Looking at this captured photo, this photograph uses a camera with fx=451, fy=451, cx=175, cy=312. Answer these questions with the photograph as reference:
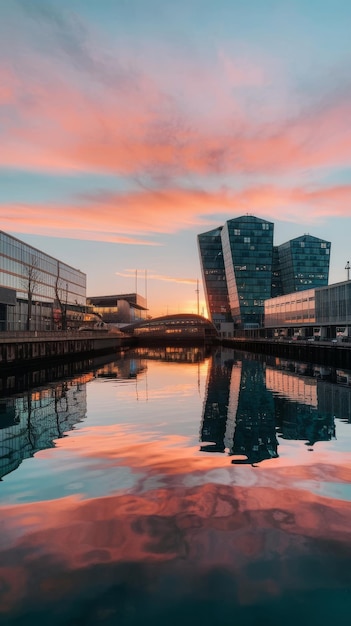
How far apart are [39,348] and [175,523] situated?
63.7 metres

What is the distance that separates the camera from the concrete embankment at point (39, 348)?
56.6 m

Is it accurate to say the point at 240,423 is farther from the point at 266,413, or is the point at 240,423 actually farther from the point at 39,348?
the point at 39,348

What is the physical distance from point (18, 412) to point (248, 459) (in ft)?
57.9

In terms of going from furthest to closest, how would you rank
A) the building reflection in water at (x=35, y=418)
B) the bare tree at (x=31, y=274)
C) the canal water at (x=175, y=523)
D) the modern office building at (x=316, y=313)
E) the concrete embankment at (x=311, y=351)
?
the bare tree at (x=31, y=274) → the modern office building at (x=316, y=313) → the concrete embankment at (x=311, y=351) → the building reflection in water at (x=35, y=418) → the canal water at (x=175, y=523)

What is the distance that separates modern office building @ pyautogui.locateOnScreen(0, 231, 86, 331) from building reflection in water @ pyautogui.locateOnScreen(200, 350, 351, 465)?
180ft

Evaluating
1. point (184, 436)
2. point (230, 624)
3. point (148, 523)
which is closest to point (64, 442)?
point (184, 436)

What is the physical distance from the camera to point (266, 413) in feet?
93.2

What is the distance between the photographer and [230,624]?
7.40m

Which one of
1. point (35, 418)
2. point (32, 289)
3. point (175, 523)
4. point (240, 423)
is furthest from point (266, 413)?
point (32, 289)

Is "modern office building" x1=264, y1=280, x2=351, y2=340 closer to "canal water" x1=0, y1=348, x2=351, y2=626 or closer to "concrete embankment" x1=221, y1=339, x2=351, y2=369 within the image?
"concrete embankment" x1=221, y1=339, x2=351, y2=369

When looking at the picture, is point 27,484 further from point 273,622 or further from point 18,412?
point 18,412

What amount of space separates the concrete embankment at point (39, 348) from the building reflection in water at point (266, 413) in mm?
25997

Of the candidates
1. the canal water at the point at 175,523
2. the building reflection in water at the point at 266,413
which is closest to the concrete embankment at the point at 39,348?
the building reflection in water at the point at 266,413

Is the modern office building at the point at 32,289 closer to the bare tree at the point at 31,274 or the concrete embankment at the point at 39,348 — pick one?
the bare tree at the point at 31,274
